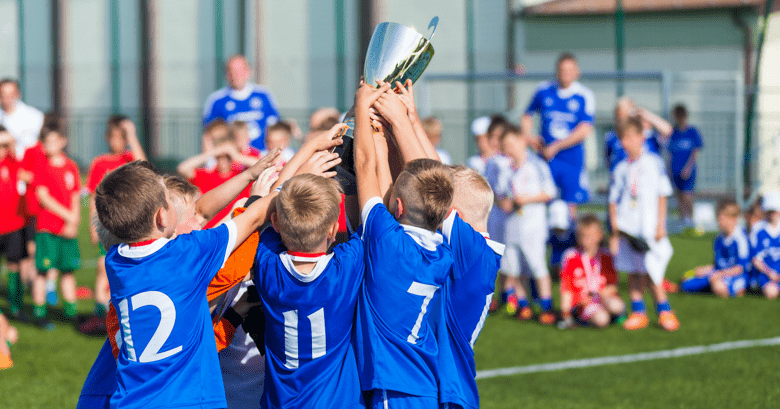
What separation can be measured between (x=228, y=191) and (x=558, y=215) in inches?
212

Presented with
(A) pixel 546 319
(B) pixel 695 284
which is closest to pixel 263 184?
(A) pixel 546 319

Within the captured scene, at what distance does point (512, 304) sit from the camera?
7188 mm

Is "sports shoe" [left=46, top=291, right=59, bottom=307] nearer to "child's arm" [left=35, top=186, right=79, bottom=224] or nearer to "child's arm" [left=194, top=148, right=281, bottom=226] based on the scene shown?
"child's arm" [left=35, top=186, right=79, bottom=224]

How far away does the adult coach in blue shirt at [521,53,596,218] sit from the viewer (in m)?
8.09

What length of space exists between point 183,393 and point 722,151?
13.1 m

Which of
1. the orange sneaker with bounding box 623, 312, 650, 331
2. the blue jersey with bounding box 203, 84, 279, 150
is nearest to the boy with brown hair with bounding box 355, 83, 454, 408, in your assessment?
the orange sneaker with bounding box 623, 312, 650, 331

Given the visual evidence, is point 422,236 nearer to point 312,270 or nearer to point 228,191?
point 312,270

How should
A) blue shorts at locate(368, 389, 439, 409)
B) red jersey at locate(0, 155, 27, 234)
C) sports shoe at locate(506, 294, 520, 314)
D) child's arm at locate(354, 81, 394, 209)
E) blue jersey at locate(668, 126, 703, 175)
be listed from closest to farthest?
blue shorts at locate(368, 389, 439, 409)
child's arm at locate(354, 81, 394, 209)
red jersey at locate(0, 155, 27, 234)
sports shoe at locate(506, 294, 520, 314)
blue jersey at locate(668, 126, 703, 175)

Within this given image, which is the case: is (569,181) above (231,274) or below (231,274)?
above

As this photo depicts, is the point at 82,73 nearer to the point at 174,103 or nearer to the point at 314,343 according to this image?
the point at 174,103

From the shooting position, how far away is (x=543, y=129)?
8.34 meters

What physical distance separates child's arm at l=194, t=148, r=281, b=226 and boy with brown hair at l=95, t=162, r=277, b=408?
0.42 metres

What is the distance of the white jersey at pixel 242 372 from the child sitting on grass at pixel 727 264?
6186mm

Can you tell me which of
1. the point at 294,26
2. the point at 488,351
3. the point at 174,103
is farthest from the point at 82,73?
the point at 488,351
